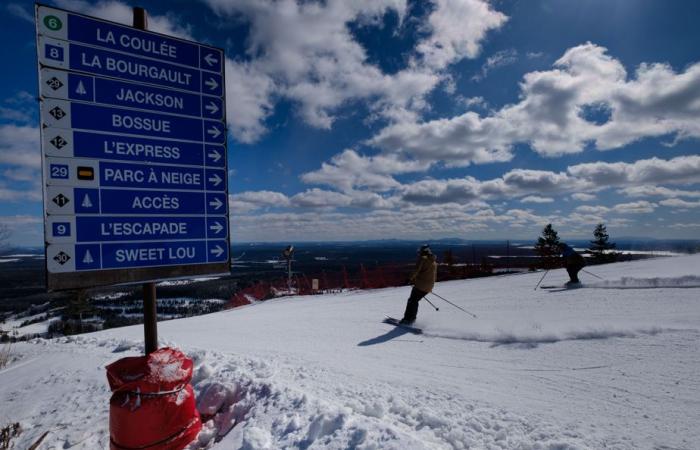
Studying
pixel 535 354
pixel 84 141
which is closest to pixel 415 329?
pixel 535 354

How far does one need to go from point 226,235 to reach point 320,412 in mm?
2347

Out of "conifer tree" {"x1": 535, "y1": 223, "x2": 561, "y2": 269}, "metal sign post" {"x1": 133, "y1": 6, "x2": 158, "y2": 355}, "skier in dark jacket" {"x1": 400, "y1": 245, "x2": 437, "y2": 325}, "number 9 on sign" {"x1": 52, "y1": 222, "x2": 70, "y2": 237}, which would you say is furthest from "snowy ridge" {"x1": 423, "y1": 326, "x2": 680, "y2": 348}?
"conifer tree" {"x1": 535, "y1": 223, "x2": 561, "y2": 269}

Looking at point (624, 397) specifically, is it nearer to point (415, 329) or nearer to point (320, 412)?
point (320, 412)

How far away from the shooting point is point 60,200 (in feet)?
11.2

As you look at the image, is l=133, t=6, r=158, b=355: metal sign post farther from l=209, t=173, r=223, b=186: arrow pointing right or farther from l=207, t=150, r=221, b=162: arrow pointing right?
l=207, t=150, r=221, b=162: arrow pointing right

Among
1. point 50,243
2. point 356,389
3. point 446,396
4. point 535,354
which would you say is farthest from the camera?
→ point 535,354

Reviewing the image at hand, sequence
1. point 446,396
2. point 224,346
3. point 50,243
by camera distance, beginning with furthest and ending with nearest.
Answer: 1. point 224,346
2. point 446,396
3. point 50,243

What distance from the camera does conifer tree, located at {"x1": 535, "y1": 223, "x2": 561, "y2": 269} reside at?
5713 cm

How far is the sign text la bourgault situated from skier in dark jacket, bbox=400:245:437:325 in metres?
5.17

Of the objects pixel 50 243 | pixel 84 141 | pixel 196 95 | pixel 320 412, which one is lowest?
pixel 320 412

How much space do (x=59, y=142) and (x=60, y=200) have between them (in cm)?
57

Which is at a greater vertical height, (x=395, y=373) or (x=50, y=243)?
(x=50, y=243)

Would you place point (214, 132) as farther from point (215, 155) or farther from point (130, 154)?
point (130, 154)

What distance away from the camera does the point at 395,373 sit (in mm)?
5020
